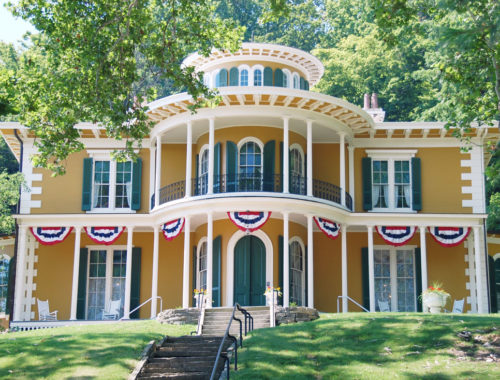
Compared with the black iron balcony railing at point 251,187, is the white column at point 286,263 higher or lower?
lower

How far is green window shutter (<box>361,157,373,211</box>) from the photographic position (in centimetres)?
2562

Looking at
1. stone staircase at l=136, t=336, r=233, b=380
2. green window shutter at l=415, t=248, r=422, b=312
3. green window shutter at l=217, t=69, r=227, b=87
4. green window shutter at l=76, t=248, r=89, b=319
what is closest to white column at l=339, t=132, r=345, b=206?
green window shutter at l=415, t=248, r=422, b=312

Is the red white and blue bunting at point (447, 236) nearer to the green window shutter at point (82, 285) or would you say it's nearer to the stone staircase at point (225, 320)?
the stone staircase at point (225, 320)

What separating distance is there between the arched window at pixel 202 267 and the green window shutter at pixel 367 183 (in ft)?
19.0

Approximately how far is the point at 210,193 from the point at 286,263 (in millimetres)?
3157

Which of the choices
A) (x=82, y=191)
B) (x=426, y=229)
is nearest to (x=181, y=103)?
(x=82, y=191)

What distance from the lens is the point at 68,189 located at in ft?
85.7

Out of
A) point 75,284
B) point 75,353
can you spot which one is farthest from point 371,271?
point 75,353

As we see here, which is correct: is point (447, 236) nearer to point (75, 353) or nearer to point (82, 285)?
point (82, 285)

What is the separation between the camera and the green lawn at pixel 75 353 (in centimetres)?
1332

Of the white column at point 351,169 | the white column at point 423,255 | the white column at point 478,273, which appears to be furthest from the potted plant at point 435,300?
the white column at point 351,169

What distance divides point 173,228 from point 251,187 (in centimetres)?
279

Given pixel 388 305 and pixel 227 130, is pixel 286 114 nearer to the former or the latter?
pixel 227 130

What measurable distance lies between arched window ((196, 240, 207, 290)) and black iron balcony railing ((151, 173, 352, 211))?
179 centimetres
